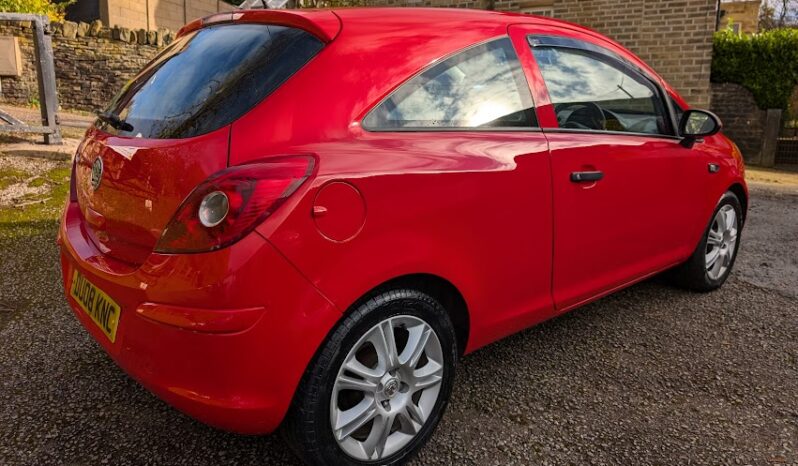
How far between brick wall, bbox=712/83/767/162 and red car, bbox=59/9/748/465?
12126 mm

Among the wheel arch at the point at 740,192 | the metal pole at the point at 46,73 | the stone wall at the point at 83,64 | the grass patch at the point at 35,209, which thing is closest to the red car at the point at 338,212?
the wheel arch at the point at 740,192

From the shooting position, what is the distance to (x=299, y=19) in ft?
6.74

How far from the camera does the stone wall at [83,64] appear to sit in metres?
12.4

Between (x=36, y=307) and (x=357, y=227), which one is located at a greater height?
(x=357, y=227)

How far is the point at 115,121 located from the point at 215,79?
55 centimetres

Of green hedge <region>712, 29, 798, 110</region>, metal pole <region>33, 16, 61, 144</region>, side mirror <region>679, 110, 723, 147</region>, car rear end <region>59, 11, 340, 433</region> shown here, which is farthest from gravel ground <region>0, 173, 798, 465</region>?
green hedge <region>712, 29, 798, 110</region>

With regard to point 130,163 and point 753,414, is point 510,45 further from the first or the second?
Result: point 753,414

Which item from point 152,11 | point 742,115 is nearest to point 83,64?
point 152,11

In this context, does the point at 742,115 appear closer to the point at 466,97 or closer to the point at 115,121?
the point at 466,97

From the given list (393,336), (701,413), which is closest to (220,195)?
(393,336)

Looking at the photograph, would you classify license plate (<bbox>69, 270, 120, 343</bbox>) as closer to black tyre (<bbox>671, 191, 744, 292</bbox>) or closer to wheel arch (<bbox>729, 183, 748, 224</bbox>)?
black tyre (<bbox>671, 191, 744, 292</bbox>)

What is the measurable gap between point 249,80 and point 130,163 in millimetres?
488

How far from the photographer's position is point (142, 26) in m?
17.2

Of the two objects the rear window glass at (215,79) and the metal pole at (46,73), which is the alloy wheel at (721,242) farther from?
the metal pole at (46,73)
